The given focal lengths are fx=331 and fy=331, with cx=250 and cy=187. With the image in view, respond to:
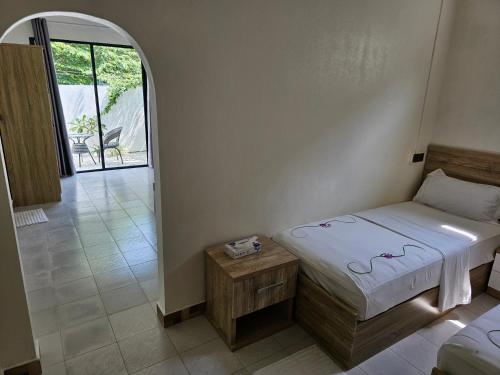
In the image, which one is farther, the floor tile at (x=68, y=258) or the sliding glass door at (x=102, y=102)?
the sliding glass door at (x=102, y=102)

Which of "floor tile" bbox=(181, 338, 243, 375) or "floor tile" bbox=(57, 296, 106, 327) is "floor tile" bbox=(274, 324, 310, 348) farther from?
"floor tile" bbox=(57, 296, 106, 327)

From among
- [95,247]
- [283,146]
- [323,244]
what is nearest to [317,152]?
[283,146]

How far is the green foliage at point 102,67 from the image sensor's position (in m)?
5.58

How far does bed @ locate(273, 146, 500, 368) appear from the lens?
194 centimetres

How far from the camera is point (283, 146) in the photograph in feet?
8.02

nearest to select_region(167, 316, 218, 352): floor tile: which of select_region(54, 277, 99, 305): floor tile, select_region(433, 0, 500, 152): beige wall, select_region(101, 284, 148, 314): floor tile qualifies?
select_region(101, 284, 148, 314): floor tile

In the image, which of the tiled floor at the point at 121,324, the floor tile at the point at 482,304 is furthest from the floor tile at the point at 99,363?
the floor tile at the point at 482,304

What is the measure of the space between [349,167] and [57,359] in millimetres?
2524

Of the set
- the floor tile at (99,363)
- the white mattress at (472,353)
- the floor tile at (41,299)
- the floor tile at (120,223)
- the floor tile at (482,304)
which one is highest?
the white mattress at (472,353)

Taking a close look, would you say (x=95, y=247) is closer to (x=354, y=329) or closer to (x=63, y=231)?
(x=63, y=231)

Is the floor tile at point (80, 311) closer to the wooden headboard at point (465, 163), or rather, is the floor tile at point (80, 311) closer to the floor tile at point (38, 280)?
the floor tile at point (38, 280)

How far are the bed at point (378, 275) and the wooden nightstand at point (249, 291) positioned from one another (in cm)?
12

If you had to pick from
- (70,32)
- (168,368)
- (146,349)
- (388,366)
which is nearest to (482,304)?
(388,366)

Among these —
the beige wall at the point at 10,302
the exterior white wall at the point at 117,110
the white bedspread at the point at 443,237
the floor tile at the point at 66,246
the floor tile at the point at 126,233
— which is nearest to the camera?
the beige wall at the point at 10,302
